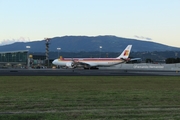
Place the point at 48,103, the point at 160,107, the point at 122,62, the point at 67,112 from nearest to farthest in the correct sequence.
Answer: the point at 67,112 < the point at 160,107 < the point at 48,103 < the point at 122,62

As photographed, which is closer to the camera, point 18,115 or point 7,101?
point 18,115

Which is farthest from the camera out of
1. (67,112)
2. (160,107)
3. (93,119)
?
(160,107)

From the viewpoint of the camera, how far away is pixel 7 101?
14781 mm

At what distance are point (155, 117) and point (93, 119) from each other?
221 centimetres

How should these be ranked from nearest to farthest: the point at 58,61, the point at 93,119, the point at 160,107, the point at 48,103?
the point at 93,119, the point at 160,107, the point at 48,103, the point at 58,61

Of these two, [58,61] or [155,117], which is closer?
[155,117]

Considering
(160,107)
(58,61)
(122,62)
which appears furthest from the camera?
(58,61)

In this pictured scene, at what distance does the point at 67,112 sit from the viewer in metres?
11.8

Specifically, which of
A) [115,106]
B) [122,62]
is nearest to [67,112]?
[115,106]

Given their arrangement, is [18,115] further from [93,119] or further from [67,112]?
[93,119]

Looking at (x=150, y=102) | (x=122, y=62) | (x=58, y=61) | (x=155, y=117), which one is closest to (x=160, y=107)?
(x=150, y=102)

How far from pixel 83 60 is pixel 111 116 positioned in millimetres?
82549

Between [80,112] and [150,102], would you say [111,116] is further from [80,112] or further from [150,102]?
[150,102]

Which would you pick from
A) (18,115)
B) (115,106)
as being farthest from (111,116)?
(18,115)
